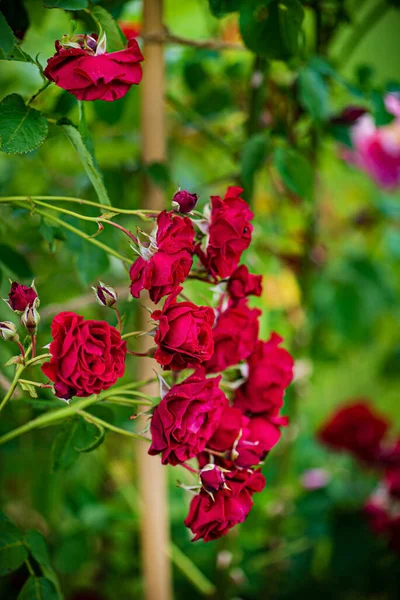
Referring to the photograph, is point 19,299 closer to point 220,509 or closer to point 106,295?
point 106,295

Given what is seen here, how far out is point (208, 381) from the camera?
0.39 m

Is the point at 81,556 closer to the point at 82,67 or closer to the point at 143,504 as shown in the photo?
the point at 143,504

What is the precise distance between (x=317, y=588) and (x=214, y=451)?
832 millimetres

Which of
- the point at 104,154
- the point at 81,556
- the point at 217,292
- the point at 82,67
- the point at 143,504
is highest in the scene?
the point at 82,67

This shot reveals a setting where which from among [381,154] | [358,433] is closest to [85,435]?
[358,433]

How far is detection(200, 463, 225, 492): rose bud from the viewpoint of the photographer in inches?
15.8

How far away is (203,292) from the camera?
2.19 ft

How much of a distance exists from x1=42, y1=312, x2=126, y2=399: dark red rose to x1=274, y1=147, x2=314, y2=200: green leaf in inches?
12.3

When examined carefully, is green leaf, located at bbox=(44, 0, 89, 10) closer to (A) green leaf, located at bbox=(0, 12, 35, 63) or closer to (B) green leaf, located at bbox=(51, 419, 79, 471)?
(A) green leaf, located at bbox=(0, 12, 35, 63)

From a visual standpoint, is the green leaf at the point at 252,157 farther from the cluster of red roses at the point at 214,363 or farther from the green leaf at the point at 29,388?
the green leaf at the point at 29,388

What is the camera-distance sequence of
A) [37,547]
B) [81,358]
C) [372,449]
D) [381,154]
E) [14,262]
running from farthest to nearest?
[381,154]
[372,449]
[14,262]
[37,547]
[81,358]

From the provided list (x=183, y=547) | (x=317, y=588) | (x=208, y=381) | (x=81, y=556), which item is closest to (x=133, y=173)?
(x=208, y=381)

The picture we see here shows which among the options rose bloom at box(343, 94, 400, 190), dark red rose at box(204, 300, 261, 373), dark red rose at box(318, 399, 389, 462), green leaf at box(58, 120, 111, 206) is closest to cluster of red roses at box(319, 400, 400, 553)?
dark red rose at box(318, 399, 389, 462)

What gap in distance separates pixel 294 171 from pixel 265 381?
26 centimetres
